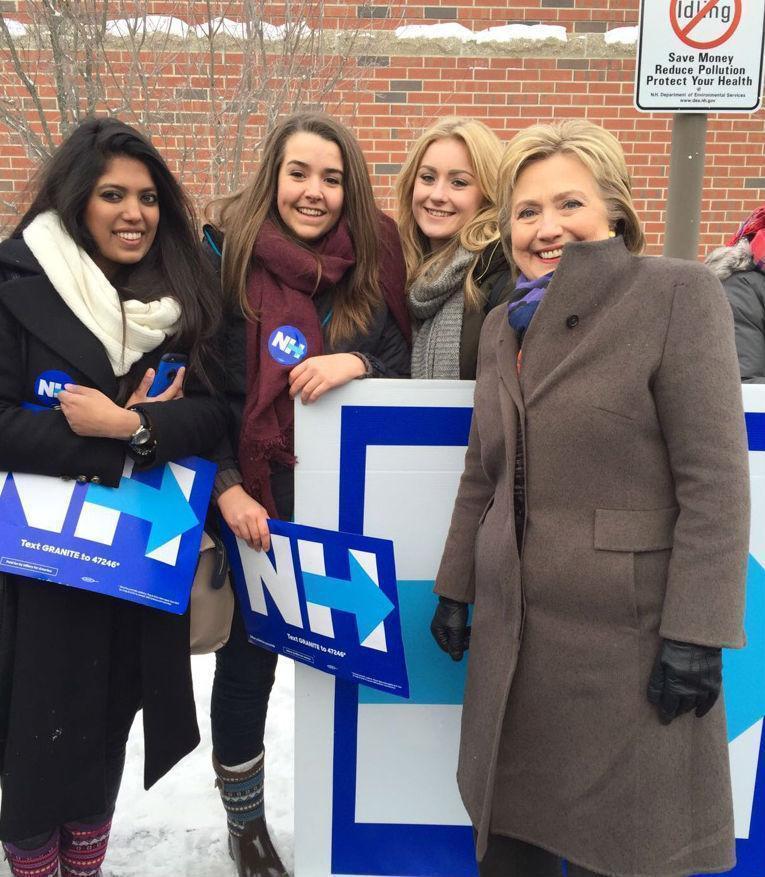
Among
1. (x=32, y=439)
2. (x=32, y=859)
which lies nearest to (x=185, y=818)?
(x=32, y=859)

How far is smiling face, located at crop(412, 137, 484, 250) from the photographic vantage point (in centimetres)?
217

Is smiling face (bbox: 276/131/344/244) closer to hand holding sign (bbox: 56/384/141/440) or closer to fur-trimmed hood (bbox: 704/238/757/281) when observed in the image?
hand holding sign (bbox: 56/384/141/440)

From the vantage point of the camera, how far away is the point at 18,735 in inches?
72.5

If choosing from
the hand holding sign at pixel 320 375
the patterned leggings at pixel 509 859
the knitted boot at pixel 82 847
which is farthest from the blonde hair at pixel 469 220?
the knitted boot at pixel 82 847

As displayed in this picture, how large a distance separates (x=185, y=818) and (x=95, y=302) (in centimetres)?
169

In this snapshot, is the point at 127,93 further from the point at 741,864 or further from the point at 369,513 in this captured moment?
the point at 741,864

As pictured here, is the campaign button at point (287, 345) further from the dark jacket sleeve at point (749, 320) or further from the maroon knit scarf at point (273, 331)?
the dark jacket sleeve at point (749, 320)

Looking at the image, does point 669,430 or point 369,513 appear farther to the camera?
point 369,513

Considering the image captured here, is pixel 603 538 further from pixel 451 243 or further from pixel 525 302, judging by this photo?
pixel 451 243

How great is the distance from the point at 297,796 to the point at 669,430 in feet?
4.55

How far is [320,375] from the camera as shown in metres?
1.89

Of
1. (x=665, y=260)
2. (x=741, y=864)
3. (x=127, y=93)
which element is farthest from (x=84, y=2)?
(x=741, y=864)

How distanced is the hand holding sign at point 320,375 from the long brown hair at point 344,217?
132mm

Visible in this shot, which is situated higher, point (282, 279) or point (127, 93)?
point (127, 93)
